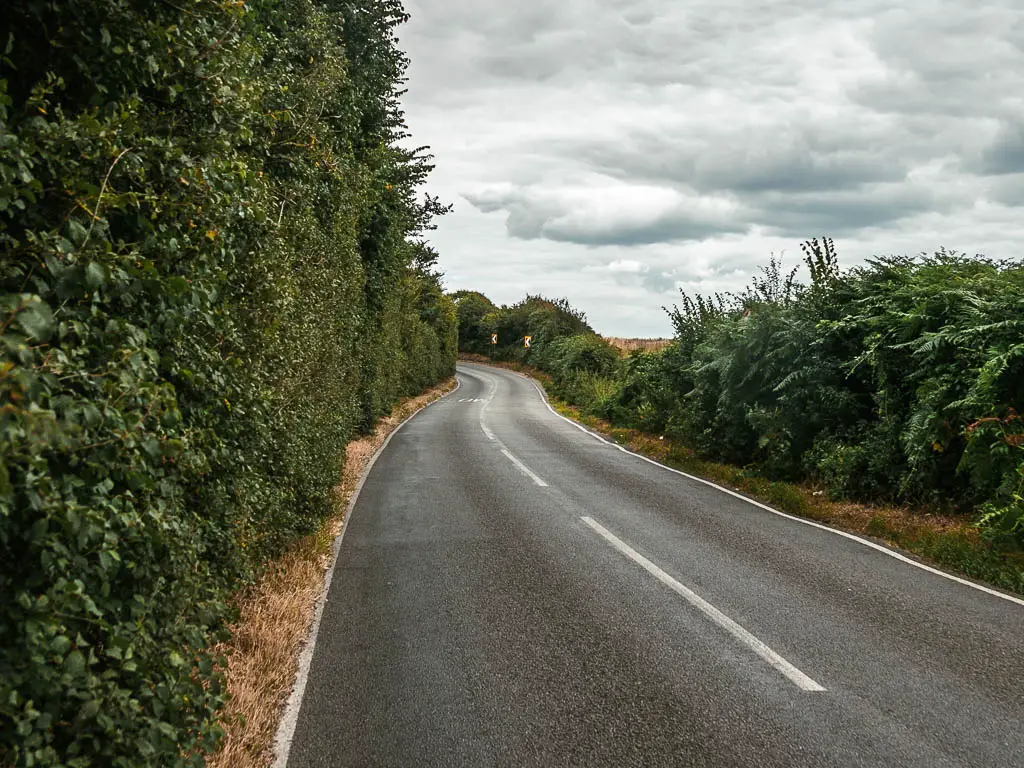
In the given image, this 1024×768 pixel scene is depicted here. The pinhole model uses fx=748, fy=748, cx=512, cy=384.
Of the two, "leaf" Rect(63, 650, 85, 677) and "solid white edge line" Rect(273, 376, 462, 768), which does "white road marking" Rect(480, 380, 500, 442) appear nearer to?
"solid white edge line" Rect(273, 376, 462, 768)

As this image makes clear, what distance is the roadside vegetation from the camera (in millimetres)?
9211

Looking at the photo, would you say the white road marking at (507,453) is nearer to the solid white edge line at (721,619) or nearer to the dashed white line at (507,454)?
the dashed white line at (507,454)

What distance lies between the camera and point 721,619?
6.71m

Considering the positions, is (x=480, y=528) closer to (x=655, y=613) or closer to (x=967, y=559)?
(x=655, y=613)

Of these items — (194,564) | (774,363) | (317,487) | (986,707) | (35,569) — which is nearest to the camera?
(35,569)

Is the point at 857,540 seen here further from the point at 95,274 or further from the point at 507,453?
the point at 507,453

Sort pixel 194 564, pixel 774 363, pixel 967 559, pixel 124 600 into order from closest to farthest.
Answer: pixel 124 600, pixel 194 564, pixel 967 559, pixel 774 363

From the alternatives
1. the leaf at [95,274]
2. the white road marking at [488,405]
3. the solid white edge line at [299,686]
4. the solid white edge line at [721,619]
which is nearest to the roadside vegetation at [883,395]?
the solid white edge line at [721,619]

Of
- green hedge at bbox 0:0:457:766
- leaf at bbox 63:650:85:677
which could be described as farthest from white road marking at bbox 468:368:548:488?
leaf at bbox 63:650:85:677

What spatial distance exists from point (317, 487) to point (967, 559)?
7853 millimetres

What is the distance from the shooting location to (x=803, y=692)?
17.2 ft

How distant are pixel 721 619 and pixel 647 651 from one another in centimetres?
105

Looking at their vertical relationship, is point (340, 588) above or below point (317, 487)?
below

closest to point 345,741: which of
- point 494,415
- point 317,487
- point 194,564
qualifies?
point 194,564
